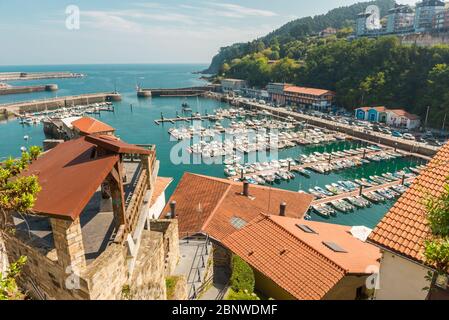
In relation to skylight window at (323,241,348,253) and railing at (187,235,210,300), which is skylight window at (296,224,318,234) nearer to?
skylight window at (323,241,348,253)

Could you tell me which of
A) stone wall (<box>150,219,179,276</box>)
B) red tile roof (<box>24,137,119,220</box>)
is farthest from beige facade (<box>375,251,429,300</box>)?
red tile roof (<box>24,137,119,220</box>)

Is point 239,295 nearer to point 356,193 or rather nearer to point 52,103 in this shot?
point 356,193

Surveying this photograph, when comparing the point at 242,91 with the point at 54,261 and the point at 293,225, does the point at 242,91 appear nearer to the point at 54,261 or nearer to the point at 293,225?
the point at 293,225

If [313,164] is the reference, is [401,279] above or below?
above

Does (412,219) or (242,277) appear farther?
(242,277)

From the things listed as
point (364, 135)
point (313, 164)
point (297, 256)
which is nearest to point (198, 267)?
point (297, 256)

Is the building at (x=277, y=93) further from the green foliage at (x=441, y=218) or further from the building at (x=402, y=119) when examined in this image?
the green foliage at (x=441, y=218)
